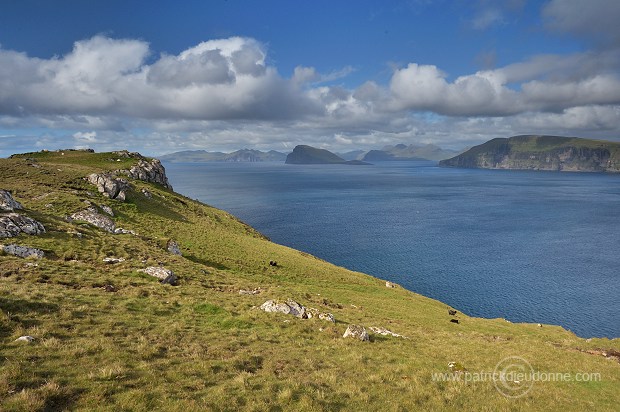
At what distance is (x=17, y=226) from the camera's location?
32.1 m

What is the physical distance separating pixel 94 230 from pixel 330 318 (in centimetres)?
3302

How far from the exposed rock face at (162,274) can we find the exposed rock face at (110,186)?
4373cm

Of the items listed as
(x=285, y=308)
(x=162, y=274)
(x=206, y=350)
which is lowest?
(x=285, y=308)

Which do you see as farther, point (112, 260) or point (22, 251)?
point (112, 260)

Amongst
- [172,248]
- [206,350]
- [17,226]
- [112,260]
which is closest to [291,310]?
[206,350]

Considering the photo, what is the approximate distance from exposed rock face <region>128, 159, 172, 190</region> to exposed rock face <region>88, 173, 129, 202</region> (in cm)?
3049

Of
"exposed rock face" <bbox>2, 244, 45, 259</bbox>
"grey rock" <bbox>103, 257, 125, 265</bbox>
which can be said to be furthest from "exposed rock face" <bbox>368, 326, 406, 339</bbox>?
"exposed rock face" <bbox>2, 244, 45, 259</bbox>

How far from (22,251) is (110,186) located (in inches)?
1752

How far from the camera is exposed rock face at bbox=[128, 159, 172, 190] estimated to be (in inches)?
4091

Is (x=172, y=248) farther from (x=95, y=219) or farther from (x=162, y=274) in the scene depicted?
(x=162, y=274)

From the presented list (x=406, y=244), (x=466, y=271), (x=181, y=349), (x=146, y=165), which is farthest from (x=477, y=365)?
(x=146, y=165)

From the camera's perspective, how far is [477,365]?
22.1 m

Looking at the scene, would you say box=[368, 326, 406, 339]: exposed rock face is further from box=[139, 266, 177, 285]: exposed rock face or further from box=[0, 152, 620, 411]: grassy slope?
box=[139, 266, 177, 285]: exposed rock face

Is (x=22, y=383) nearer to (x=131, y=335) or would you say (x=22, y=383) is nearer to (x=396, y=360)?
(x=131, y=335)
